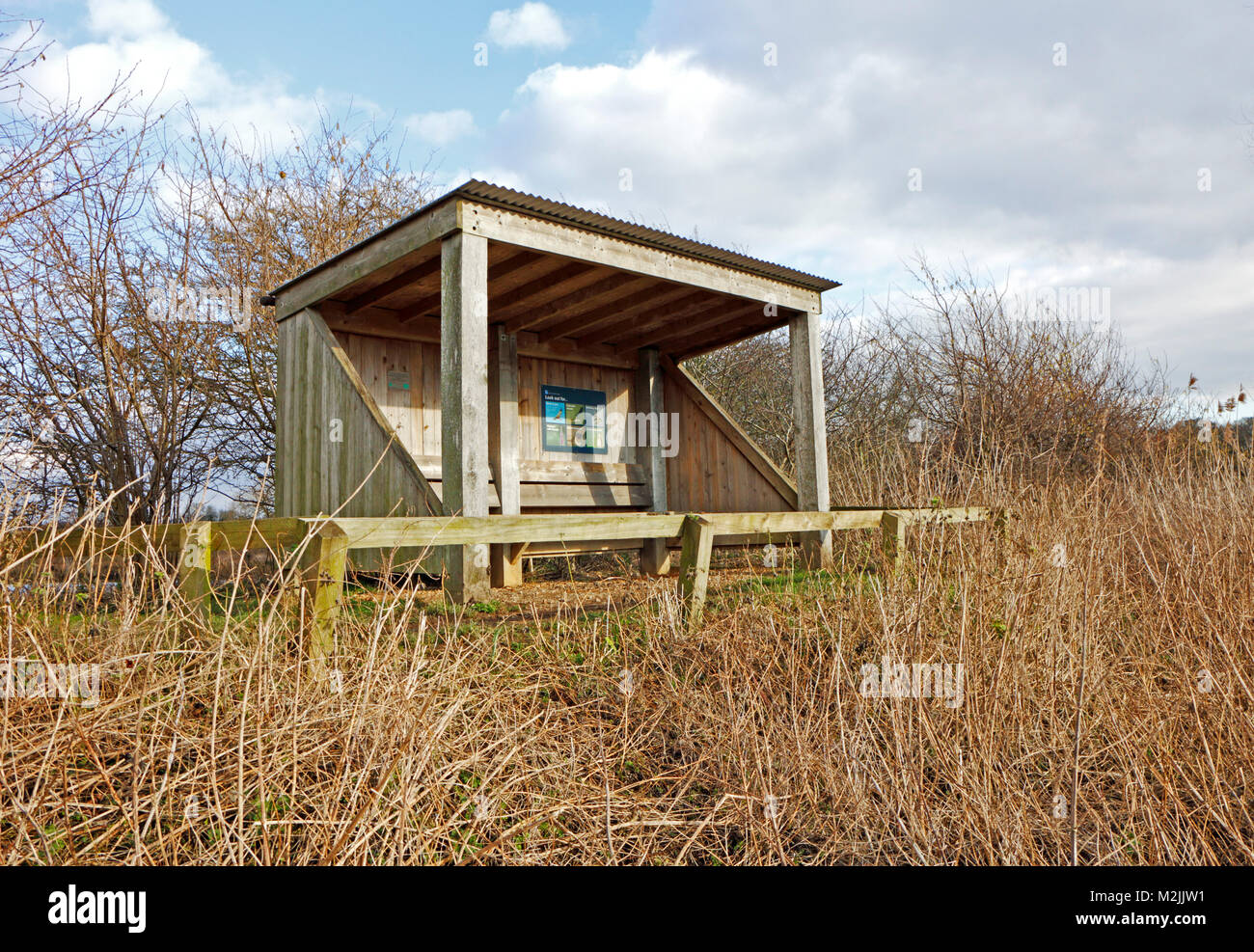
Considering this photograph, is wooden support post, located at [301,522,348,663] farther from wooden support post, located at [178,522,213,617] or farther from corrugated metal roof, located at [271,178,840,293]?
corrugated metal roof, located at [271,178,840,293]

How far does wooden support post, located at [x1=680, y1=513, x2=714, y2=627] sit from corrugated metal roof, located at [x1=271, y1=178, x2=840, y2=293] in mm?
2550

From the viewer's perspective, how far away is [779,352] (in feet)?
48.2

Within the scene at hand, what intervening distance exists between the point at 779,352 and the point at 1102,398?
16.4 ft

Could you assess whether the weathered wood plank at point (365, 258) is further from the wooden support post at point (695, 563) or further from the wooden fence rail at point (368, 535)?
the wooden support post at point (695, 563)

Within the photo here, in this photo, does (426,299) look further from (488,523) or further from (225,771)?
(225,771)

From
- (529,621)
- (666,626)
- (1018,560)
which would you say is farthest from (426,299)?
(1018,560)

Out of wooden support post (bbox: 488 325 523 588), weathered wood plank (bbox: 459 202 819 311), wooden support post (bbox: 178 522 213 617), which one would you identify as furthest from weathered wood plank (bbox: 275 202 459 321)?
wooden support post (bbox: 178 522 213 617)

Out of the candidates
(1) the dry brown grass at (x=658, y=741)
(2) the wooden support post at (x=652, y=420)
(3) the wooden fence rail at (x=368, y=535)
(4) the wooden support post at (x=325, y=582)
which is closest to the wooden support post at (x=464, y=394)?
(3) the wooden fence rail at (x=368, y=535)

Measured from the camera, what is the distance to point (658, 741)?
13.4 feet

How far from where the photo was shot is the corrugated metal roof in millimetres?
6023

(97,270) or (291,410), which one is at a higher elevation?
(97,270)

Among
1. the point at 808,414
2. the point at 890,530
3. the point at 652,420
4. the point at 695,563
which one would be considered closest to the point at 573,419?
the point at 652,420

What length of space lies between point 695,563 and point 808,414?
3.70m

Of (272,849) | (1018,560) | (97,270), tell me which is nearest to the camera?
(272,849)
